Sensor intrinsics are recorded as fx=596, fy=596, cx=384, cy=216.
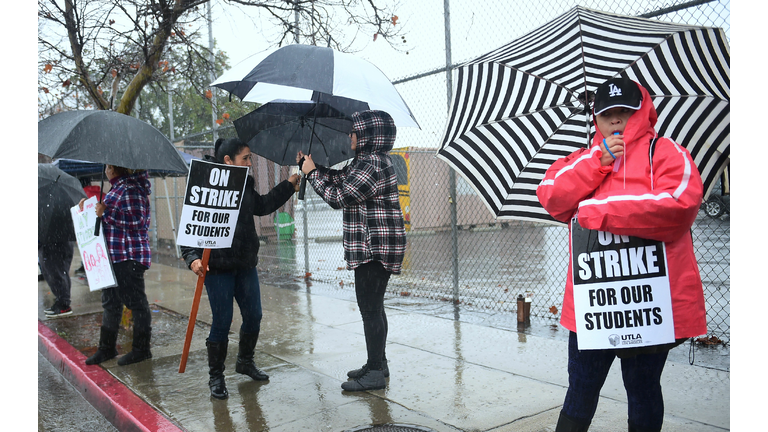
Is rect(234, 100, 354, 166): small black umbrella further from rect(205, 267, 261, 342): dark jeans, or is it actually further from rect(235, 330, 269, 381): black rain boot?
rect(235, 330, 269, 381): black rain boot

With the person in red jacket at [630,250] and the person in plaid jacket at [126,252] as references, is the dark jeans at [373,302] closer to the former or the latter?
the person in red jacket at [630,250]

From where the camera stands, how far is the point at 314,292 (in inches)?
343

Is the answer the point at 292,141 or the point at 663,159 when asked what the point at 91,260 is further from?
the point at 663,159

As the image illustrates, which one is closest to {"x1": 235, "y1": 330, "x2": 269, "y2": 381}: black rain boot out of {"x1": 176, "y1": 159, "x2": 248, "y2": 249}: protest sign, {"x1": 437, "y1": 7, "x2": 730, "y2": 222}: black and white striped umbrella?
{"x1": 176, "y1": 159, "x2": 248, "y2": 249}: protest sign

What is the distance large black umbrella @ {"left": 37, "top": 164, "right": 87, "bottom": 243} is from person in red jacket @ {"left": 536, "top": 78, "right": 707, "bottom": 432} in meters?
6.65

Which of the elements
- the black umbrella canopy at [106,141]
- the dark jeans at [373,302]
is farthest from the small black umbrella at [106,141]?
the dark jeans at [373,302]

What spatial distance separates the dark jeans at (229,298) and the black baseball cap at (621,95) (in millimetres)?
2827

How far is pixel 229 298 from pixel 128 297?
1.44m

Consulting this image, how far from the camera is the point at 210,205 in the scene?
425cm

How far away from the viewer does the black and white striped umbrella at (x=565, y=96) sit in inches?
109

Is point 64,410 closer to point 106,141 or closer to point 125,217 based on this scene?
point 125,217

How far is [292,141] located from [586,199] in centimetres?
300

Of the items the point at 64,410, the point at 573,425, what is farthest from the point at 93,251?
the point at 573,425

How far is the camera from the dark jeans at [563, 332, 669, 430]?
255 cm
